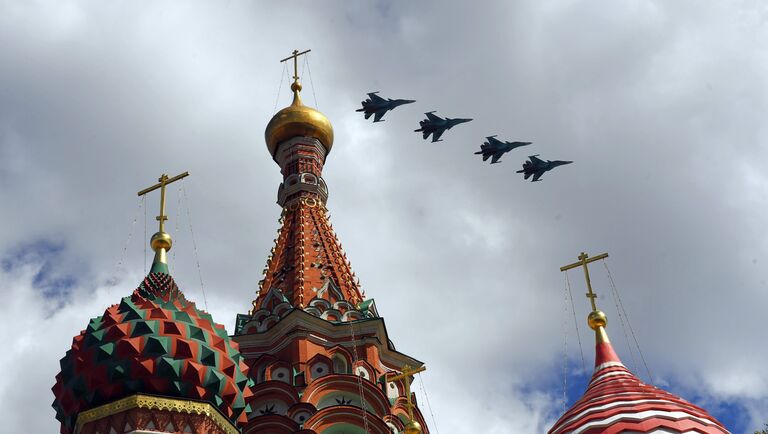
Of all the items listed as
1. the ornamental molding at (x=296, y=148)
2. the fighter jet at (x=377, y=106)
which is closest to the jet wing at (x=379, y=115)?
the fighter jet at (x=377, y=106)

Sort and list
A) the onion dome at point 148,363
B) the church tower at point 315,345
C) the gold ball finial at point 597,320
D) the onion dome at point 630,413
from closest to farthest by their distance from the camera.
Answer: the onion dome at point 148,363
the onion dome at point 630,413
the church tower at point 315,345
the gold ball finial at point 597,320

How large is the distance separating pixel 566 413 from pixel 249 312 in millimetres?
6980

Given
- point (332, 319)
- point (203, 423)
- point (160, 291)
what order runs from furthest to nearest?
A: 1. point (332, 319)
2. point (160, 291)
3. point (203, 423)

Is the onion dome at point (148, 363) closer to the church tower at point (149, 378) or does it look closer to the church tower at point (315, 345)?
the church tower at point (149, 378)

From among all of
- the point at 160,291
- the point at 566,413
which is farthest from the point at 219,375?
the point at 566,413

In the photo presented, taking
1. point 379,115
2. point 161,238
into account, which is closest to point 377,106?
Answer: point 379,115

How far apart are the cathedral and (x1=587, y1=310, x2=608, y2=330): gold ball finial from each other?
24 millimetres

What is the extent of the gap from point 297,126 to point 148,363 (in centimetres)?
1164

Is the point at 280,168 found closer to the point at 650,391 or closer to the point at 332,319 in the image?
the point at 332,319

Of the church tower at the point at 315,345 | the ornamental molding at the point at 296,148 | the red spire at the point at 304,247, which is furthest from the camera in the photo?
the ornamental molding at the point at 296,148

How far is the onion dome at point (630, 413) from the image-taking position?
16.8 meters

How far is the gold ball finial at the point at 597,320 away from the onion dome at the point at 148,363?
6.57 m

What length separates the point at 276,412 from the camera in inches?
770

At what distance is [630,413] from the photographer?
1712 centimetres
